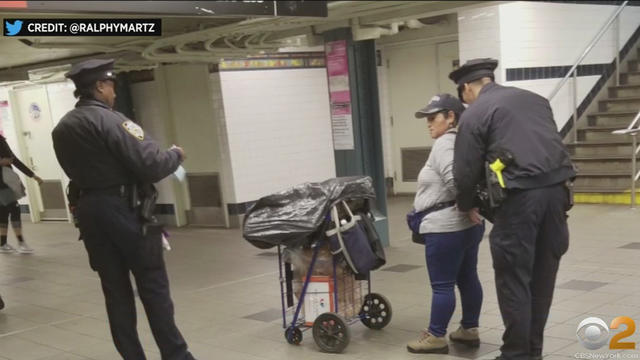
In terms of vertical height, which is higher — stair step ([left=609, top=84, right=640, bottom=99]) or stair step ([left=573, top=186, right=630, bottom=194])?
stair step ([left=609, top=84, right=640, bottom=99])

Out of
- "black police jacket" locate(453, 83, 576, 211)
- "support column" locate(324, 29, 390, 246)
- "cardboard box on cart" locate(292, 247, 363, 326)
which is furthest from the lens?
"support column" locate(324, 29, 390, 246)

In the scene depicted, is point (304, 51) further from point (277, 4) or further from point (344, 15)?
point (277, 4)

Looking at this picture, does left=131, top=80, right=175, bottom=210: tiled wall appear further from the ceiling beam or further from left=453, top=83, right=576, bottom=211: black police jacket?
left=453, top=83, right=576, bottom=211: black police jacket

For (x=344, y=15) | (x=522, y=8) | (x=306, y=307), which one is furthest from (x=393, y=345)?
(x=522, y=8)

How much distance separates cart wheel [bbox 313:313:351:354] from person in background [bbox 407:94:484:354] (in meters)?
0.42

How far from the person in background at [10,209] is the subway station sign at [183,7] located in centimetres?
488

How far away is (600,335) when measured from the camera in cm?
365

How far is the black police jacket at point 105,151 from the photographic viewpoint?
332cm

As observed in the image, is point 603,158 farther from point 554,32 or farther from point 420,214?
point 420,214

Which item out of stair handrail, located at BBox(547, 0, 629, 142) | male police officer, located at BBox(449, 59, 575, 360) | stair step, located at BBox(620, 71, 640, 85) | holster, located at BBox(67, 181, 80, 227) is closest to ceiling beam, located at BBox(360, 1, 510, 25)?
male police officer, located at BBox(449, 59, 575, 360)

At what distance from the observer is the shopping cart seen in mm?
3918

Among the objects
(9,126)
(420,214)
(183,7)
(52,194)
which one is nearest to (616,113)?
(420,214)

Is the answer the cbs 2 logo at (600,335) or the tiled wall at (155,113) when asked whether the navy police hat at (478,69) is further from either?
the tiled wall at (155,113)

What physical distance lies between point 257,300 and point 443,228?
7.56ft
